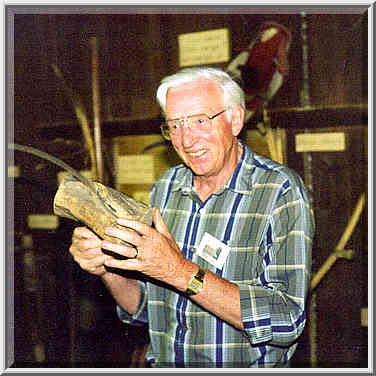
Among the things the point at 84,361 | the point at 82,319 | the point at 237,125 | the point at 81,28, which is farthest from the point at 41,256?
the point at 237,125

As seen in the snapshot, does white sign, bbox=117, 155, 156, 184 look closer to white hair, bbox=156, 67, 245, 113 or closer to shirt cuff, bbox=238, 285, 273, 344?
white hair, bbox=156, 67, 245, 113

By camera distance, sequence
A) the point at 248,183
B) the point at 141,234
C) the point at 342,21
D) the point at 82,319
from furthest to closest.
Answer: the point at 82,319
the point at 342,21
the point at 248,183
the point at 141,234

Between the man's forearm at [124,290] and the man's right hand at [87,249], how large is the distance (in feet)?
0.38

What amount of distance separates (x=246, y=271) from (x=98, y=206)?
512mm

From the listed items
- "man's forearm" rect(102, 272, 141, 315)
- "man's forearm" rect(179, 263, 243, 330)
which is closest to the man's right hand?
"man's forearm" rect(102, 272, 141, 315)

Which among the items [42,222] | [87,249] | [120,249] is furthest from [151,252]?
[42,222]

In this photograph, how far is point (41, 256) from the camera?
320cm

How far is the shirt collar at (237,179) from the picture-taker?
5.05 ft

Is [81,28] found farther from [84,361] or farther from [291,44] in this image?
[84,361]

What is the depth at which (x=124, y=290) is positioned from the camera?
1633 mm

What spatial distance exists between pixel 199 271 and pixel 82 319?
2065 mm

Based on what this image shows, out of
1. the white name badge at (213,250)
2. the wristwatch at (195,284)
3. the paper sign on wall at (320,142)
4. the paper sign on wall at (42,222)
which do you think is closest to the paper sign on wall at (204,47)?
the paper sign on wall at (320,142)

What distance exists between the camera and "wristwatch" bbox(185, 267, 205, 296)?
49.5 inches

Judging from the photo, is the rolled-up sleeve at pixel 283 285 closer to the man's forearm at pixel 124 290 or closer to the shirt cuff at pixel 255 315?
the shirt cuff at pixel 255 315
